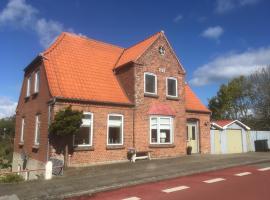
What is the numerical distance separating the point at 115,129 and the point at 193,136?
7417mm

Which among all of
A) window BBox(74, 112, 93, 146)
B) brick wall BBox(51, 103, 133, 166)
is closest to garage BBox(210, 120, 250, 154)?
brick wall BBox(51, 103, 133, 166)

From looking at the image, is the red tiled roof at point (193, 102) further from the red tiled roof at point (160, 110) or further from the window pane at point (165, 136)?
the window pane at point (165, 136)

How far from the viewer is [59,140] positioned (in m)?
16.7

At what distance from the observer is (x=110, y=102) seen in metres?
18.5

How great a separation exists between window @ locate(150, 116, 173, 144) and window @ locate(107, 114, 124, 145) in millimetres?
2337

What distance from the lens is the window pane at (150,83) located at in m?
20.8

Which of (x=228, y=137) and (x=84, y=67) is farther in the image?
(x=228, y=137)

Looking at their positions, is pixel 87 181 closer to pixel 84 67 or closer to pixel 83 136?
pixel 83 136

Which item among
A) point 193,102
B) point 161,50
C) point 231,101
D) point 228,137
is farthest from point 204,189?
point 231,101

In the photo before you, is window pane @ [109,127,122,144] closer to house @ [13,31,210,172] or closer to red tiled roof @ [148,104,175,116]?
house @ [13,31,210,172]

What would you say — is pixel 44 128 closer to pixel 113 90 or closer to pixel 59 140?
pixel 59 140

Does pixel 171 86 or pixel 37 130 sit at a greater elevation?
pixel 171 86

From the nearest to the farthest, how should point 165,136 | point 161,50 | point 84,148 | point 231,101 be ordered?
point 84,148
point 165,136
point 161,50
point 231,101

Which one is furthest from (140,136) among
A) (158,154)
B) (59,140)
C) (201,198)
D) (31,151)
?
(201,198)
